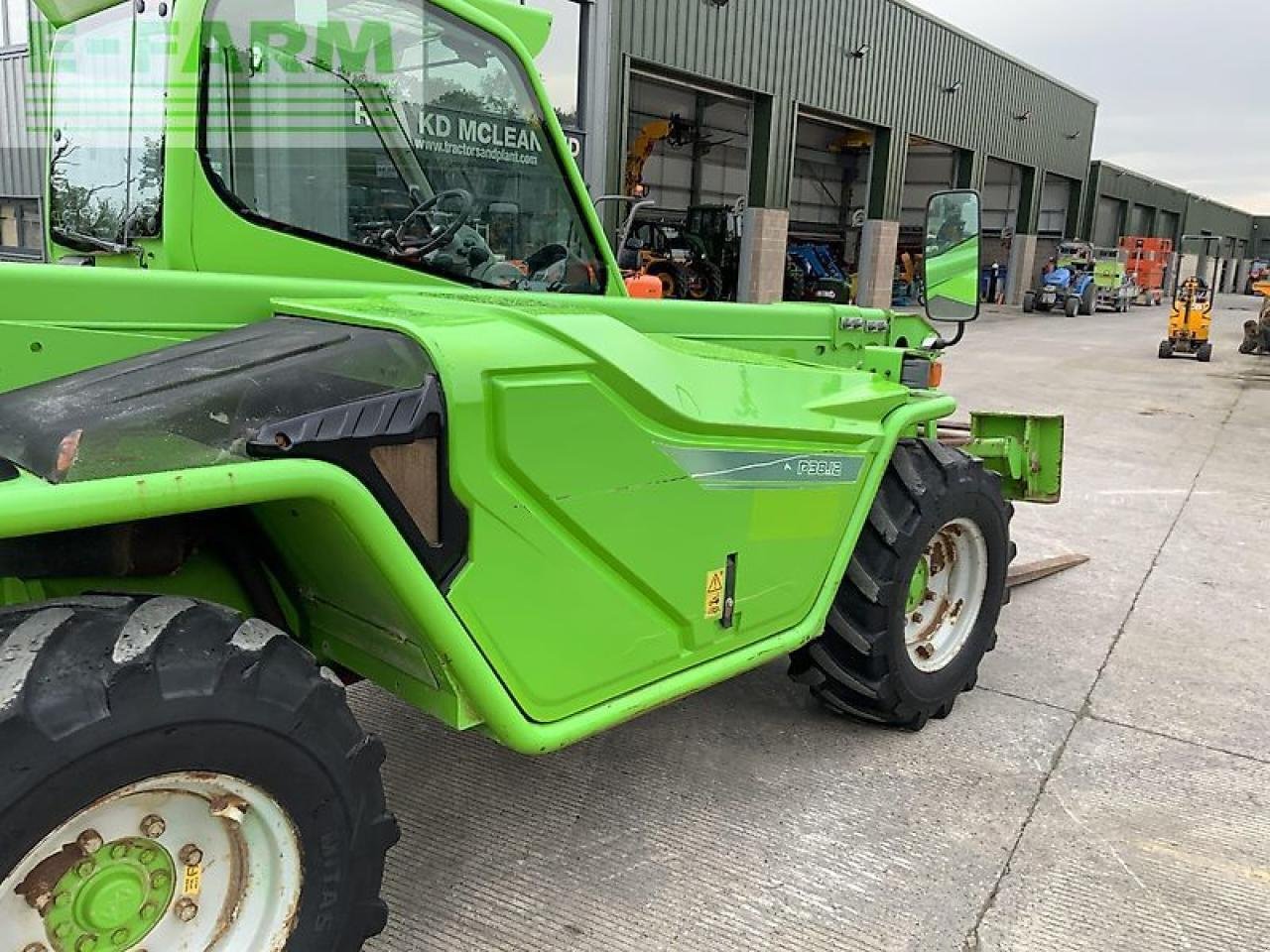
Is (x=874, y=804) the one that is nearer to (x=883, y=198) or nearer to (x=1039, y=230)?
(x=883, y=198)

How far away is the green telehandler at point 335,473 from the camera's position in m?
1.72

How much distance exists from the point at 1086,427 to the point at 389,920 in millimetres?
9661

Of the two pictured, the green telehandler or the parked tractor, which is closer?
the green telehandler

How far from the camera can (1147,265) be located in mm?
37375

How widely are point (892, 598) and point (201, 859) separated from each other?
221 cm

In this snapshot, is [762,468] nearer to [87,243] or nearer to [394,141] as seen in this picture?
[394,141]

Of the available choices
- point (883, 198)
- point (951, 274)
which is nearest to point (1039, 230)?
point (883, 198)

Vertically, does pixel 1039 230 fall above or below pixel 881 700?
above

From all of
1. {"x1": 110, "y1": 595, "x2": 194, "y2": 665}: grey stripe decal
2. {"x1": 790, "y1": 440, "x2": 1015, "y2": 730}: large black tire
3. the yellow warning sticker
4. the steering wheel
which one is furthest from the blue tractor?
{"x1": 110, "y1": 595, "x2": 194, "y2": 665}: grey stripe decal

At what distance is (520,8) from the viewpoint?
122 inches

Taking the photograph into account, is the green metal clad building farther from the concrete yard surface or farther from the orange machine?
the concrete yard surface

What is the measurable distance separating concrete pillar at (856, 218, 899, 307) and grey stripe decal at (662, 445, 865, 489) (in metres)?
22.2

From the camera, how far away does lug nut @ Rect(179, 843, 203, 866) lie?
1876 mm

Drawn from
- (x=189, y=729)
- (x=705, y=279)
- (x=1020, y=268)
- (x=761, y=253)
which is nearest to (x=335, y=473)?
(x=189, y=729)
